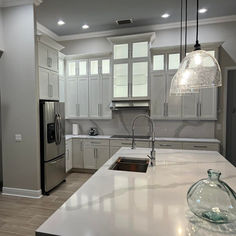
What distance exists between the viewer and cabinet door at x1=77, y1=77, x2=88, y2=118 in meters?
4.65

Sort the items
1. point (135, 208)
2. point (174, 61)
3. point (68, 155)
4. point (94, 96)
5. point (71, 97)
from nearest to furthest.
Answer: point (135, 208) → point (174, 61) → point (68, 155) → point (94, 96) → point (71, 97)

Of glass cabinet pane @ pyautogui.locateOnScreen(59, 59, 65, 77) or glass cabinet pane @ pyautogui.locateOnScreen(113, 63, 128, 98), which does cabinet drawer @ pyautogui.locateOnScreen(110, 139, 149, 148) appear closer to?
glass cabinet pane @ pyautogui.locateOnScreen(113, 63, 128, 98)

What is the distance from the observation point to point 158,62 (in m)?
4.14

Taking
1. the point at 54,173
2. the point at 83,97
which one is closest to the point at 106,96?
the point at 83,97

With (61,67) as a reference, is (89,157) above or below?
below

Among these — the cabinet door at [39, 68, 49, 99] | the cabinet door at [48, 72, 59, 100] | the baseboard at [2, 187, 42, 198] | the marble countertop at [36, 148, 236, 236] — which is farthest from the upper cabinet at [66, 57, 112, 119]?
the marble countertop at [36, 148, 236, 236]

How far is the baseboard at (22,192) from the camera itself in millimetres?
3293

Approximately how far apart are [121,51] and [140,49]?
1.40ft

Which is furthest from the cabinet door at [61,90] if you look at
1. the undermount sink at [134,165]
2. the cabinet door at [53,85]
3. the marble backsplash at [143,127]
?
the undermount sink at [134,165]

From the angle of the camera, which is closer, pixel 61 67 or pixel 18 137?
pixel 18 137

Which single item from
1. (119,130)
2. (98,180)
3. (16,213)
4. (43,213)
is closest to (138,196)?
(98,180)

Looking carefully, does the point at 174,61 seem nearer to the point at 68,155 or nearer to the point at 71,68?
the point at 71,68

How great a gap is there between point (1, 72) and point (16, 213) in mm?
2338

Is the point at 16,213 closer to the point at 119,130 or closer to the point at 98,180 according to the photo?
the point at 98,180
